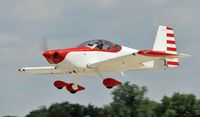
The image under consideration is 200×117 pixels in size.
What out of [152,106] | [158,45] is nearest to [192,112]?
[152,106]

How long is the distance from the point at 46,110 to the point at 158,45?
43405mm

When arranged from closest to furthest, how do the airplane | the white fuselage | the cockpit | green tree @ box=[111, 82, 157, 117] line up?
the airplane < the white fuselage < the cockpit < green tree @ box=[111, 82, 157, 117]

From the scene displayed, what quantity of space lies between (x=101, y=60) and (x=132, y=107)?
66750mm

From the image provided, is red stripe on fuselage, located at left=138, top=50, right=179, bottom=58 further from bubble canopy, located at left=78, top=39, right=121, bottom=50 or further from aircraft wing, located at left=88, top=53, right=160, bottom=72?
bubble canopy, located at left=78, top=39, right=121, bottom=50

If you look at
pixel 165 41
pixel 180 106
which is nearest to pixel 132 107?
pixel 180 106

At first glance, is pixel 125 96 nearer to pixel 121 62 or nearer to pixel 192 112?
pixel 192 112

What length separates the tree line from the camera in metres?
91.1

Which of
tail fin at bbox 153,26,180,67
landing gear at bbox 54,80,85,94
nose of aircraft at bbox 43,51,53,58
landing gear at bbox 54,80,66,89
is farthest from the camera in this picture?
tail fin at bbox 153,26,180,67

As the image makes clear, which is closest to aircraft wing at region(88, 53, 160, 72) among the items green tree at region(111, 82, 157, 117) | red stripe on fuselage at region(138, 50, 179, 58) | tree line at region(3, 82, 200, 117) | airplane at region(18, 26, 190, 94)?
airplane at region(18, 26, 190, 94)

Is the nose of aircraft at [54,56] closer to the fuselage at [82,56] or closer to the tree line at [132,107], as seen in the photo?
the fuselage at [82,56]

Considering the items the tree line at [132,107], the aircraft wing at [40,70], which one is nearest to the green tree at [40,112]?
the tree line at [132,107]

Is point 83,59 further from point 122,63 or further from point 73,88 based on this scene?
point 122,63

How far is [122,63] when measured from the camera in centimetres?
4369

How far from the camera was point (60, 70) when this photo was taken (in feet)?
143
